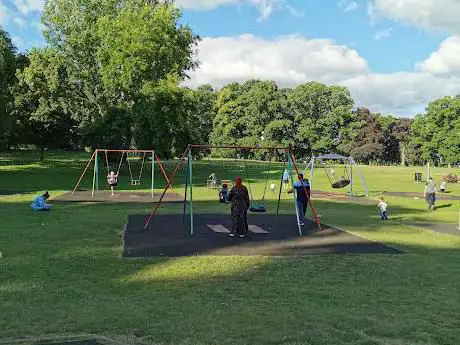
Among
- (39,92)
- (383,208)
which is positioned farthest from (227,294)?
(39,92)

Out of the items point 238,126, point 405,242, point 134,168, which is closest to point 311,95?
point 238,126

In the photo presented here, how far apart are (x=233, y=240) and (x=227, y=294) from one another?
5987mm

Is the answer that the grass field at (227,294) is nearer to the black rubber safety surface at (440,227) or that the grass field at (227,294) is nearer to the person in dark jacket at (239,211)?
the black rubber safety surface at (440,227)

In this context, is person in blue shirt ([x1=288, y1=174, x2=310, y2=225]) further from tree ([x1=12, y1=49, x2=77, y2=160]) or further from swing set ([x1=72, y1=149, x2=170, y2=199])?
tree ([x1=12, y1=49, x2=77, y2=160])

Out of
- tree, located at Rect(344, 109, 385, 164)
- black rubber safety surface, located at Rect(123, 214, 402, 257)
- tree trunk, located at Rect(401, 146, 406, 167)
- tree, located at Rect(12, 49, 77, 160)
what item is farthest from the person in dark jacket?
tree trunk, located at Rect(401, 146, 406, 167)

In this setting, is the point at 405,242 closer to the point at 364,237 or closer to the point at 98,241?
the point at 364,237

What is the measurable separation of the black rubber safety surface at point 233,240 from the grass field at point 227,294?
662mm

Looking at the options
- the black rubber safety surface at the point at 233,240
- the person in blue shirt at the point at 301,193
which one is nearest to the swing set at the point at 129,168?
the black rubber safety surface at the point at 233,240

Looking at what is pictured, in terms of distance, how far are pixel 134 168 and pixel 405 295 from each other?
156ft

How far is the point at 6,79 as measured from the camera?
162ft

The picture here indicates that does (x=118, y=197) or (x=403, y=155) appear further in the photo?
(x=403, y=155)

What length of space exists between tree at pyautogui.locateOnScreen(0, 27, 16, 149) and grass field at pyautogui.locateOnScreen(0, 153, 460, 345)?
2849cm

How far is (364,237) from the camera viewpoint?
1560cm

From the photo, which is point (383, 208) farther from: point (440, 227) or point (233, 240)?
point (233, 240)
